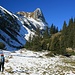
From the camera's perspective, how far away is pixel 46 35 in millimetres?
132625

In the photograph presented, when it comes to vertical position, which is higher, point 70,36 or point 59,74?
point 70,36

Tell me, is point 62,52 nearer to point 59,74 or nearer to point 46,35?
point 59,74

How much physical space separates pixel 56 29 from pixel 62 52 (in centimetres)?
9056

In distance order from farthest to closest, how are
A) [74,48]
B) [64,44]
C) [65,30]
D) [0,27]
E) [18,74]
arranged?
1. [0,27]
2. [65,30]
3. [64,44]
4. [74,48]
5. [18,74]

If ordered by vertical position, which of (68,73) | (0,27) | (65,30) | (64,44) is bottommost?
(68,73)

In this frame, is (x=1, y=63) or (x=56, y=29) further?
(x=56, y=29)

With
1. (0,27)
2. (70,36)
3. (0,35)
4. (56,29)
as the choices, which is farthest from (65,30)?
(0,27)

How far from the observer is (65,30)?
118500mm

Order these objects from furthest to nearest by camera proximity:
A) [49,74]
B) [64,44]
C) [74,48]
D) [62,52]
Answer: [64,44] → [74,48] → [62,52] → [49,74]

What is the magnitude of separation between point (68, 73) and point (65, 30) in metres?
92.7

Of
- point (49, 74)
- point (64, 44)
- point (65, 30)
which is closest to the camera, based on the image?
point (49, 74)

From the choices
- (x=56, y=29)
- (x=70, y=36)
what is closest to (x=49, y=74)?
(x=70, y=36)

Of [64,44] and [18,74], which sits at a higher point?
[64,44]

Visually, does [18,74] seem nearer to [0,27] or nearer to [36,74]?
[36,74]
